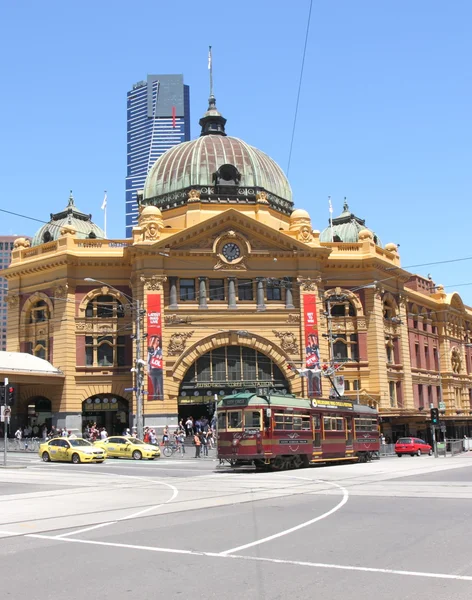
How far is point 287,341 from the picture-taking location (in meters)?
57.3

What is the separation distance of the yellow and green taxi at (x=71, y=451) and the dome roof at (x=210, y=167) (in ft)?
98.2

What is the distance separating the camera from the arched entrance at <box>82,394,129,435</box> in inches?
2298

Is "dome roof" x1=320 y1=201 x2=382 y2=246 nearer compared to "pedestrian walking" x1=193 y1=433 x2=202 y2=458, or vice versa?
"pedestrian walking" x1=193 y1=433 x2=202 y2=458

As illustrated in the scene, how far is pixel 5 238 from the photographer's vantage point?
189m

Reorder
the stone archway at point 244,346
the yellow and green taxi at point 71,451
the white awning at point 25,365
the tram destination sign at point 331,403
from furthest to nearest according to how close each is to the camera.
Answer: the stone archway at point 244,346 → the white awning at point 25,365 → the yellow and green taxi at point 71,451 → the tram destination sign at point 331,403

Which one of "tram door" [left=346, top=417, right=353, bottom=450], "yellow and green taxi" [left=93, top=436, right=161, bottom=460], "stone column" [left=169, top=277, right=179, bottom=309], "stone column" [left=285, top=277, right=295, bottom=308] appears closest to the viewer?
"tram door" [left=346, top=417, right=353, bottom=450]

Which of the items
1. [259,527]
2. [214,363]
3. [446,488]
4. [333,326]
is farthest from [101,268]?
[259,527]

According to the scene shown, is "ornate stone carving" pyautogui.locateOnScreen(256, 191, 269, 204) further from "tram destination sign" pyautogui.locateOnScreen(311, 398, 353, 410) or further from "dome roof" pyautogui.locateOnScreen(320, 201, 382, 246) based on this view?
"tram destination sign" pyautogui.locateOnScreen(311, 398, 353, 410)

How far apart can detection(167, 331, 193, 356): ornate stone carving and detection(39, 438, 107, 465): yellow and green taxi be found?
17.0 m

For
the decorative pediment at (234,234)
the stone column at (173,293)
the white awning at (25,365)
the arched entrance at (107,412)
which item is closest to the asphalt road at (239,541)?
the white awning at (25,365)

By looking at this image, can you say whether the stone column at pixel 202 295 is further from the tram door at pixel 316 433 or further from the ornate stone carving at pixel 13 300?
the tram door at pixel 316 433

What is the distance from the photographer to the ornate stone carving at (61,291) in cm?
5784

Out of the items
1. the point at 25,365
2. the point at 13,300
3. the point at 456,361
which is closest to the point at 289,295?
the point at 25,365

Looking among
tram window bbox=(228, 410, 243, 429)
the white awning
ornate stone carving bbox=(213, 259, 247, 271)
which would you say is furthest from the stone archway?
tram window bbox=(228, 410, 243, 429)
